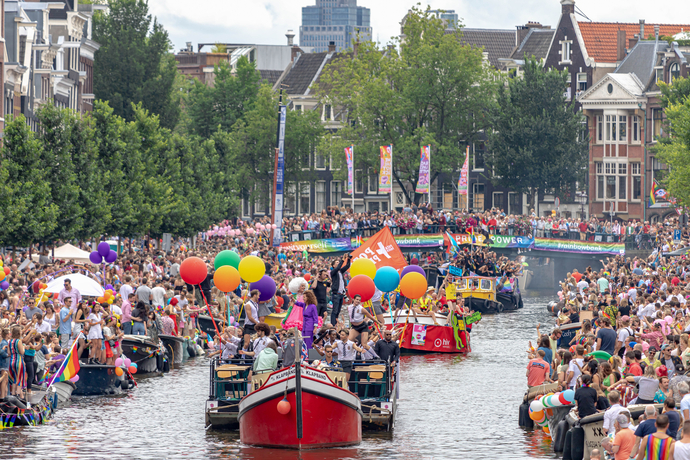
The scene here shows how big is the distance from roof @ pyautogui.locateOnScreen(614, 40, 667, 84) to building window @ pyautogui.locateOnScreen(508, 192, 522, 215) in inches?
457

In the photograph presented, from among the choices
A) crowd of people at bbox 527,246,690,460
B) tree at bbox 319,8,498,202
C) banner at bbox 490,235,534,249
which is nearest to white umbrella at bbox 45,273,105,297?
crowd of people at bbox 527,246,690,460

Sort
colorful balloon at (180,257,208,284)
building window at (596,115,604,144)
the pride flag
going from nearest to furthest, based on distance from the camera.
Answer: the pride flag → colorful balloon at (180,257,208,284) → building window at (596,115,604,144)

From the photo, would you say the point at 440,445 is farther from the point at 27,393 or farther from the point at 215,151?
the point at 215,151

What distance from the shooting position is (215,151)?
255 feet

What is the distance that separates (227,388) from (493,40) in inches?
3198

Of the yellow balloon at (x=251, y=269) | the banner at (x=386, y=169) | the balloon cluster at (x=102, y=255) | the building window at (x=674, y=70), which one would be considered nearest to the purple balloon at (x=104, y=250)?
the balloon cluster at (x=102, y=255)

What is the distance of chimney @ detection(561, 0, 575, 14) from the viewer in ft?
311

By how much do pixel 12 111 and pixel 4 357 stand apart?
4079 cm

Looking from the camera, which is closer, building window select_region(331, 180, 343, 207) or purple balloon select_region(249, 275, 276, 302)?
purple balloon select_region(249, 275, 276, 302)

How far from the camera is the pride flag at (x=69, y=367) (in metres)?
29.0

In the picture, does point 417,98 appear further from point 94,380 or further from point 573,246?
point 94,380

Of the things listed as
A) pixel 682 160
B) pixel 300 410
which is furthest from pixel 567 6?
pixel 300 410

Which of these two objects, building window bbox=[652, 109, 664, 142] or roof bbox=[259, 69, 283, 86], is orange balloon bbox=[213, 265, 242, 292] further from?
roof bbox=[259, 69, 283, 86]

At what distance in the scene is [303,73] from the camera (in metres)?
108
